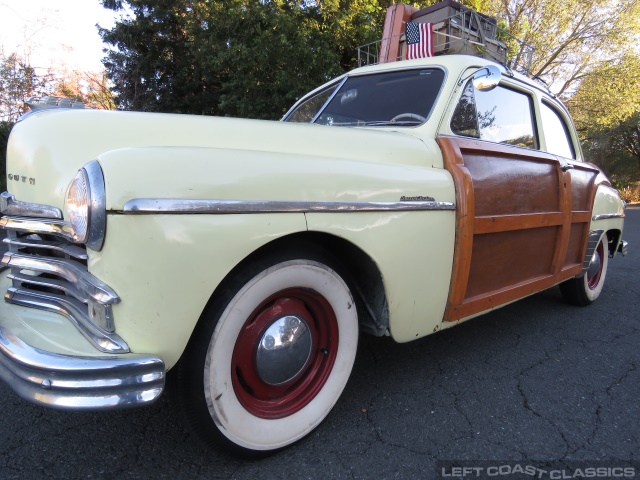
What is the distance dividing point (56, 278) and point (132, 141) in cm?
61

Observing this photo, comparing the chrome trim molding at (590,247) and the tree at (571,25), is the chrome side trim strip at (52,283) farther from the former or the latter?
the tree at (571,25)

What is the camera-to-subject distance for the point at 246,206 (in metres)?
1.48

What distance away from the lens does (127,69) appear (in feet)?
43.5

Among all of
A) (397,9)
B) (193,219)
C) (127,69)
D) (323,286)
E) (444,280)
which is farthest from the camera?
(127,69)

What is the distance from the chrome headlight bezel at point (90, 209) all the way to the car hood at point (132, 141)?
22cm

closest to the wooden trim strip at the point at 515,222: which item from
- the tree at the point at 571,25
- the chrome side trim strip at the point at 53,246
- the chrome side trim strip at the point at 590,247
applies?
the chrome side trim strip at the point at 590,247

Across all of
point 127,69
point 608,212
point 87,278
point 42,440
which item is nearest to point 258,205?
point 87,278

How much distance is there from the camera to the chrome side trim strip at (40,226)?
60.9 inches

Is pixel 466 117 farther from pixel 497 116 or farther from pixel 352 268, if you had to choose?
pixel 352 268

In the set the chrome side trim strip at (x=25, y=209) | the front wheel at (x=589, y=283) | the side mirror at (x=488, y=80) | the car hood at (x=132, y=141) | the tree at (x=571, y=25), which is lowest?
the front wheel at (x=589, y=283)

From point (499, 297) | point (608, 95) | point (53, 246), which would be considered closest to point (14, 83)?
point (53, 246)

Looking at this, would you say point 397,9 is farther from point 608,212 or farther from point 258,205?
point 258,205

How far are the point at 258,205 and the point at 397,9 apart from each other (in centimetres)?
469

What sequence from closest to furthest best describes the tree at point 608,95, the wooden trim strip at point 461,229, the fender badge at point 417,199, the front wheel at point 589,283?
1. the fender badge at point 417,199
2. the wooden trim strip at point 461,229
3. the front wheel at point 589,283
4. the tree at point 608,95
